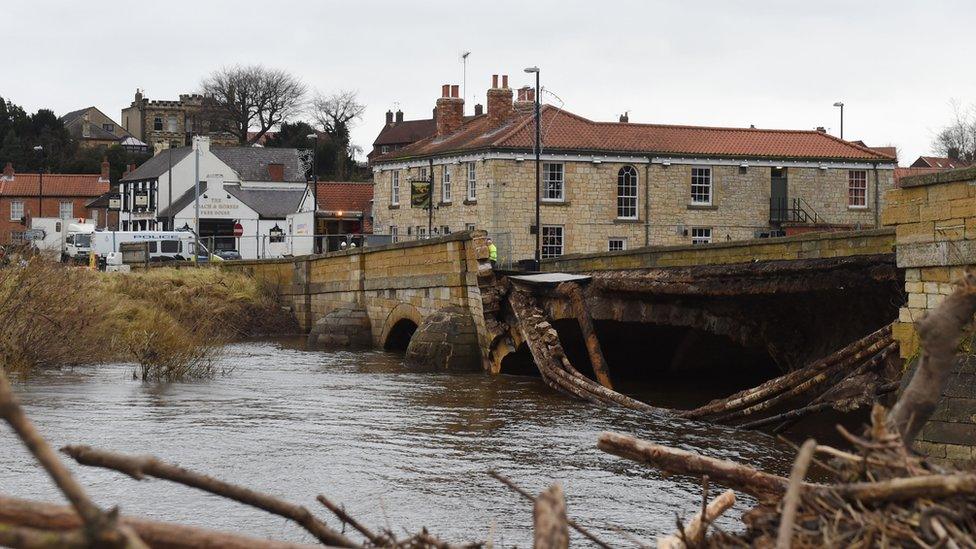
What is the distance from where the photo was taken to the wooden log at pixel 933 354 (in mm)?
4180

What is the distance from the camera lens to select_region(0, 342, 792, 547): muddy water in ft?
34.5

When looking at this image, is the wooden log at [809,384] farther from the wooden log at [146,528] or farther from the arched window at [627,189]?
the arched window at [627,189]

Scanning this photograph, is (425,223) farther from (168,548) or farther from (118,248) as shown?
(168,548)

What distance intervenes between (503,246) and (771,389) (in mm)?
28542

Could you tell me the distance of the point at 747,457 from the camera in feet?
45.0

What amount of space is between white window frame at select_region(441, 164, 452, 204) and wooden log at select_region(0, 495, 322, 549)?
4437 cm

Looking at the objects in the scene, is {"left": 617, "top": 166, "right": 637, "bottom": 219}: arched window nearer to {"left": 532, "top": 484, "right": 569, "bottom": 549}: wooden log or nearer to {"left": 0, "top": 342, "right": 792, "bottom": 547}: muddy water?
{"left": 0, "top": 342, "right": 792, "bottom": 547}: muddy water

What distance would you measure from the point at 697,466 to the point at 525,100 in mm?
44962

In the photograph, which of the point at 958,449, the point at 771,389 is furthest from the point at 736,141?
the point at 958,449

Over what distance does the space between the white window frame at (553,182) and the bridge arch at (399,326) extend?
13916mm

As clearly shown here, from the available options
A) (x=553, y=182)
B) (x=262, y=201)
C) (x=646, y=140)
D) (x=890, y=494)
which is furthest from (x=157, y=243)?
(x=890, y=494)

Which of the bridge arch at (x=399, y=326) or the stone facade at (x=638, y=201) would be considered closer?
the bridge arch at (x=399, y=326)

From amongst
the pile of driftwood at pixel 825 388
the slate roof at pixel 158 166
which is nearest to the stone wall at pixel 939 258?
the pile of driftwood at pixel 825 388

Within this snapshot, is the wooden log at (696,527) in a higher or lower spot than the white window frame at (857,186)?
lower
